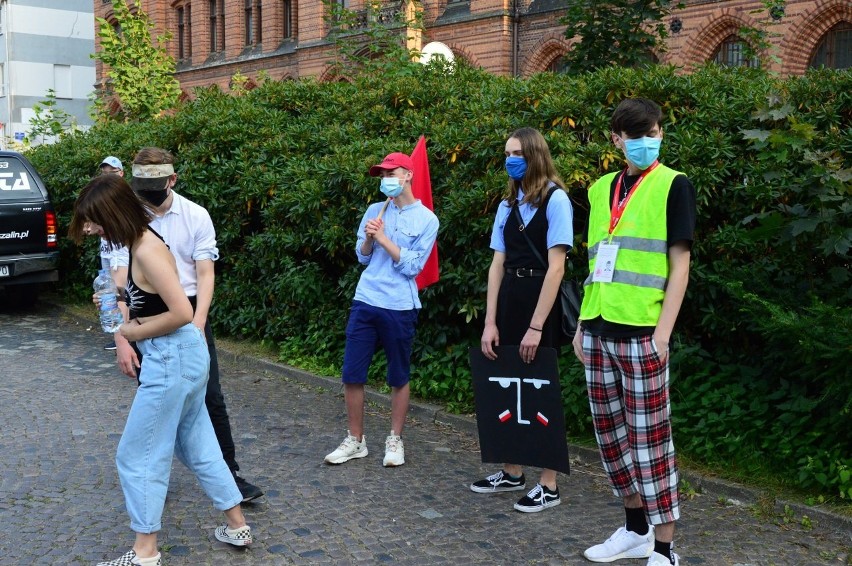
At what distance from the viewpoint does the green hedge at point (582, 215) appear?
5293 millimetres

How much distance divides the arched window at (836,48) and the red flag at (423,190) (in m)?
17.8

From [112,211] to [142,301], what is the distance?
42 centimetres

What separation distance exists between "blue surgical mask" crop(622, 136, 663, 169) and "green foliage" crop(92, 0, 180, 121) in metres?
14.2

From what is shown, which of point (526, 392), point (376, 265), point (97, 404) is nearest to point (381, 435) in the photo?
point (376, 265)

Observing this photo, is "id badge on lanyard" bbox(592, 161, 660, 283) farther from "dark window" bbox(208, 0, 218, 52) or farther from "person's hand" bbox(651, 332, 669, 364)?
"dark window" bbox(208, 0, 218, 52)

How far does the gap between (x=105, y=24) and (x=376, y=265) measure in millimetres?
13303

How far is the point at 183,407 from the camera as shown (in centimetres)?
438

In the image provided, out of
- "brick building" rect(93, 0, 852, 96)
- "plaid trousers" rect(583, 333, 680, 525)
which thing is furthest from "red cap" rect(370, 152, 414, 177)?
"brick building" rect(93, 0, 852, 96)

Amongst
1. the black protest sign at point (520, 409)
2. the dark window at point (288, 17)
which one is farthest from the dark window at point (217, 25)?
the black protest sign at point (520, 409)

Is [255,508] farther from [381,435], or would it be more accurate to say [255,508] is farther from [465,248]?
[465,248]

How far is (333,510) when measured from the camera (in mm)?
5188

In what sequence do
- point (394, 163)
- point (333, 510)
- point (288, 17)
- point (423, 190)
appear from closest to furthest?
point (333, 510), point (394, 163), point (423, 190), point (288, 17)

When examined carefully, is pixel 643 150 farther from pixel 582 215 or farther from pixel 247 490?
pixel 247 490

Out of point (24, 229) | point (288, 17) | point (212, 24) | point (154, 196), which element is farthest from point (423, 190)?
point (212, 24)
